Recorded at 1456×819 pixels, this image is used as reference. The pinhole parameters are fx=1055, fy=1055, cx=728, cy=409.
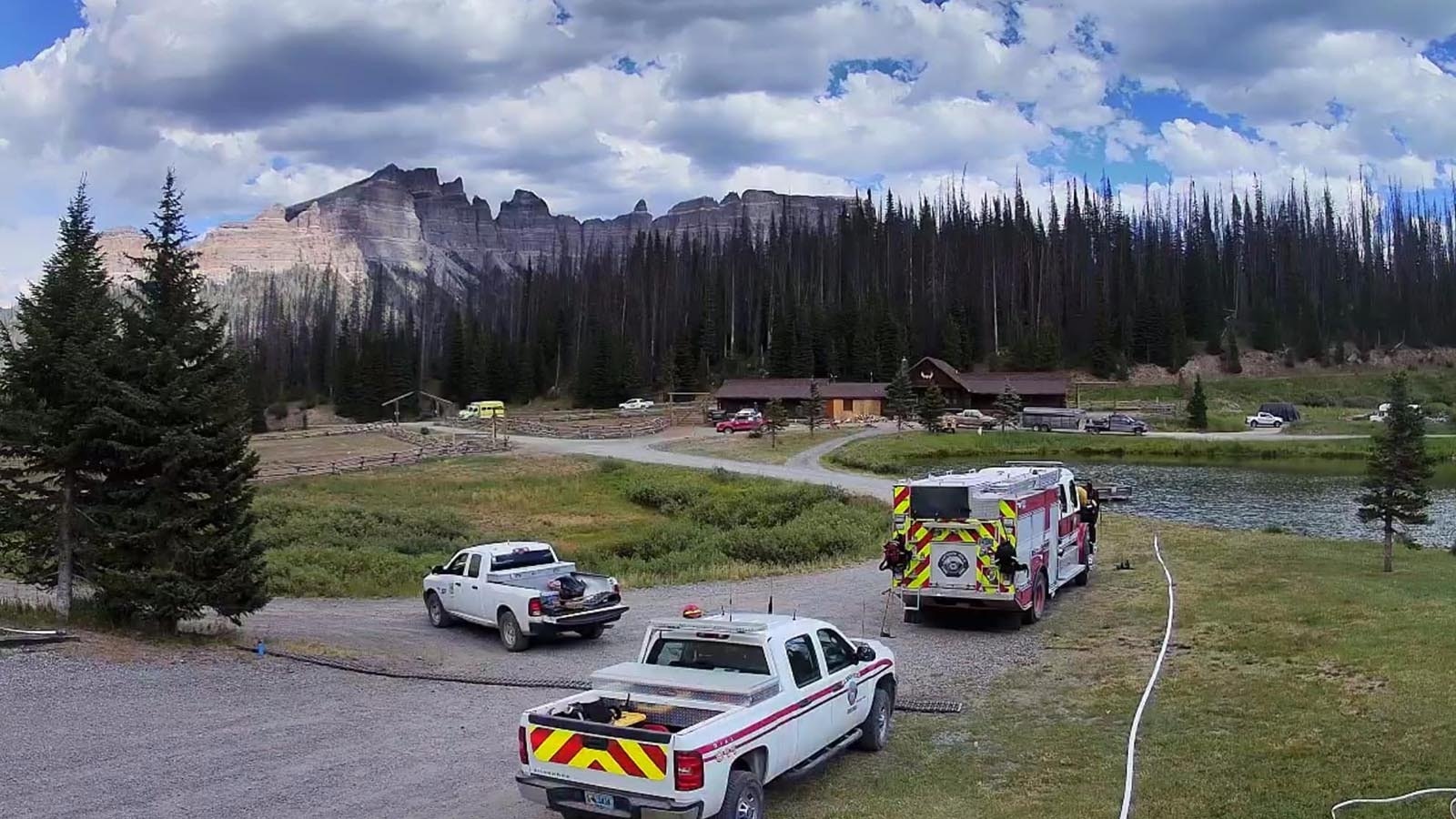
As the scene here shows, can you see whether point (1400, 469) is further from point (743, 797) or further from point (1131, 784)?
point (743, 797)

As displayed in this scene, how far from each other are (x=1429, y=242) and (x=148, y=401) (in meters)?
187

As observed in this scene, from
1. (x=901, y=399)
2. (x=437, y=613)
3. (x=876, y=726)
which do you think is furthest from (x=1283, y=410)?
(x=876, y=726)

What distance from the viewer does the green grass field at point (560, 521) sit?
3072 cm

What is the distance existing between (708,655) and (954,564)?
9.18 metres

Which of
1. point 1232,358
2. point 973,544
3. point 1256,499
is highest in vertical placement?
point 1232,358

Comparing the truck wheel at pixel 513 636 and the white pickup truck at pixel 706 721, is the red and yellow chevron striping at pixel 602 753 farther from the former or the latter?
the truck wheel at pixel 513 636

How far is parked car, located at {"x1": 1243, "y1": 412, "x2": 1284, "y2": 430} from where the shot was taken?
266 ft

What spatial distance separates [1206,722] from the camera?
11.7m

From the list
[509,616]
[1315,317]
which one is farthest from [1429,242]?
[509,616]

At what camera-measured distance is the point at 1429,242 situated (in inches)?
6329

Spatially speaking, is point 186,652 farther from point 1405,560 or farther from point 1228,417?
point 1228,417

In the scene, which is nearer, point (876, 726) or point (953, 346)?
point (876, 726)

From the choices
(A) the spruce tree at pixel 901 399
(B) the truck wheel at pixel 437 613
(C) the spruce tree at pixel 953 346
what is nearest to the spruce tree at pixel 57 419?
(B) the truck wheel at pixel 437 613

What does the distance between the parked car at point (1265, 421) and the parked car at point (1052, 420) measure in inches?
507
